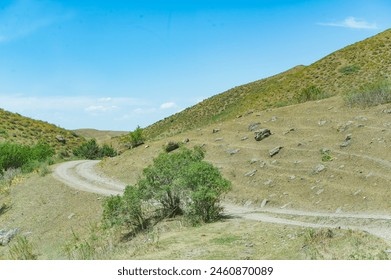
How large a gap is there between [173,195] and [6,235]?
1053cm

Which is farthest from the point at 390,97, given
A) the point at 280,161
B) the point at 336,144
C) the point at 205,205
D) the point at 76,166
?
the point at 76,166

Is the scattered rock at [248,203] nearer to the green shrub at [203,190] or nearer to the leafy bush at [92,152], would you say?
the green shrub at [203,190]

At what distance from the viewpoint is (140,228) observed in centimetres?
1767

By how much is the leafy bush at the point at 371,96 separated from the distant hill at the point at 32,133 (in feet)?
163

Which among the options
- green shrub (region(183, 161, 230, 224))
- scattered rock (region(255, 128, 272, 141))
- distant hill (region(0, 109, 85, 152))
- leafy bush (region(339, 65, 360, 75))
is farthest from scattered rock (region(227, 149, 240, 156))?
distant hill (region(0, 109, 85, 152))

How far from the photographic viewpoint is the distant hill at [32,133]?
6688 centimetres

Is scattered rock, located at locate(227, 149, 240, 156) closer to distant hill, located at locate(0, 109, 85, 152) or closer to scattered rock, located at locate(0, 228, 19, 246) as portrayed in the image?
scattered rock, located at locate(0, 228, 19, 246)

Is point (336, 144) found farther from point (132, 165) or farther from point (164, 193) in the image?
point (132, 165)

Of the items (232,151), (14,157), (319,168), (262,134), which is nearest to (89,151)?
(14,157)

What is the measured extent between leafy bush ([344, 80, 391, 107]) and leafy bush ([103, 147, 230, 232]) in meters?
13.1

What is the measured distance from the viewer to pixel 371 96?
1058 inches

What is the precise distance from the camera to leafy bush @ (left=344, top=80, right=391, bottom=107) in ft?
86.5

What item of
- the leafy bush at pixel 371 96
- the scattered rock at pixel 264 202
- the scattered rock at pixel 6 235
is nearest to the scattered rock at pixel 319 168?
the scattered rock at pixel 264 202

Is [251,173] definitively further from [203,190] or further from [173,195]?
[203,190]
